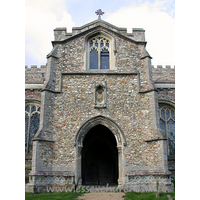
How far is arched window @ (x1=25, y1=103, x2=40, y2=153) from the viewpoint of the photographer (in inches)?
594

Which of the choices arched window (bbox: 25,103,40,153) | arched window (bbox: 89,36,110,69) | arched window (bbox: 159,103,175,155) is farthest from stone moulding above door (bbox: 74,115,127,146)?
arched window (bbox: 159,103,175,155)

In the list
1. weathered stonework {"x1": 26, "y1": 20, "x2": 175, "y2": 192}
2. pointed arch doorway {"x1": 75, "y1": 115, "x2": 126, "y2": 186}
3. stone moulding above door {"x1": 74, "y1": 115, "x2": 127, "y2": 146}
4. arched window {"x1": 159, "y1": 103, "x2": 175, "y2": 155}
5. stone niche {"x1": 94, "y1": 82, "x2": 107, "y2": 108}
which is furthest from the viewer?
arched window {"x1": 159, "y1": 103, "x2": 175, "y2": 155}

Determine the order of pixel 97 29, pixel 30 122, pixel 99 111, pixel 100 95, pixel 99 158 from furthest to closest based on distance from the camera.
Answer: pixel 99 158, pixel 30 122, pixel 97 29, pixel 100 95, pixel 99 111

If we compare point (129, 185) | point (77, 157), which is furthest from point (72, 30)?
point (129, 185)

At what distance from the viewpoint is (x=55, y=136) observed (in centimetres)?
1228

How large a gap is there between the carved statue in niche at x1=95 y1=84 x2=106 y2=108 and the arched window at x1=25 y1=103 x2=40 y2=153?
4.87 metres

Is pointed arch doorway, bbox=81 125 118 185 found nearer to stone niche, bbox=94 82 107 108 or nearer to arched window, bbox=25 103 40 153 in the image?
stone niche, bbox=94 82 107 108

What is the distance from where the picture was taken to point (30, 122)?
1560 centimetres

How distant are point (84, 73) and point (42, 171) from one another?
19.0 ft

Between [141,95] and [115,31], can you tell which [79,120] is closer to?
[141,95]

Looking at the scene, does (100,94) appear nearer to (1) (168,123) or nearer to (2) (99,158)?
(2) (99,158)

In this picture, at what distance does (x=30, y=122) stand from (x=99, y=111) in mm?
5431

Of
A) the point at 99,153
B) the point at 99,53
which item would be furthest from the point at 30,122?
the point at 99,53

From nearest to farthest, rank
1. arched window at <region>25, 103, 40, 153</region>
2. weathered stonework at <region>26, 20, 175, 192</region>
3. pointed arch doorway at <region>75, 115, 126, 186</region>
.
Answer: weathered stonework at <region>26, 20, 175, 192</region> < arched window at <region>25, 103, 40, 153</region> < pointed arch doorway at <region>75, 115, 126, 186</region>
